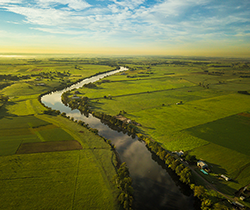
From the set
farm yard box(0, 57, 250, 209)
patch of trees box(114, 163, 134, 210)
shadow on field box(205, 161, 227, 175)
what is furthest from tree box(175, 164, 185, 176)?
patch of trees box(114, 163, 134, 210)

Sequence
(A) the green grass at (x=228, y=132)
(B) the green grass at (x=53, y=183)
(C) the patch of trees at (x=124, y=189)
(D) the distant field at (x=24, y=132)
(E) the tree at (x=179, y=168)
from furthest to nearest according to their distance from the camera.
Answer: (A) the green grass at (x=228, y=132), (D) the distant field at (x=24, y=132), (E) the tree at (x=179, y=168), (C) the patch of trees at (x=124, y=189), (B) the green grass at (x=53, y=183)

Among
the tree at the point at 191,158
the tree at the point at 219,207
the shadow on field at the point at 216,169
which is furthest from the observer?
the tree at the point at 191,158

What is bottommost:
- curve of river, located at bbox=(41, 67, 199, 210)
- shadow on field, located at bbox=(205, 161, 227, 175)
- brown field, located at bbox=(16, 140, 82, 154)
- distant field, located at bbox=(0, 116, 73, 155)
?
curve of river, located at bbox=(41, 67, 199, 210)

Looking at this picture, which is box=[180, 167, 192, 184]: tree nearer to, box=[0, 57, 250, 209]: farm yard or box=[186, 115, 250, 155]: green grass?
box=[0, 57, 250, 209]: farm yard

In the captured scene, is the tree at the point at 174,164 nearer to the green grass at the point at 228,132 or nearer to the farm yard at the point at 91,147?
the farm yard at the point at 91,147

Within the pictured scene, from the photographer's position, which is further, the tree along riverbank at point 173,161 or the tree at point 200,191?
the tree at point 200,191

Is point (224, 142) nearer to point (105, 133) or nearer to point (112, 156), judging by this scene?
point (112, 156)

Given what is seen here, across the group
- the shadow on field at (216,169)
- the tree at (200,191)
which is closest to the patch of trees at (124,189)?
the tree at (200,191)
